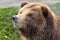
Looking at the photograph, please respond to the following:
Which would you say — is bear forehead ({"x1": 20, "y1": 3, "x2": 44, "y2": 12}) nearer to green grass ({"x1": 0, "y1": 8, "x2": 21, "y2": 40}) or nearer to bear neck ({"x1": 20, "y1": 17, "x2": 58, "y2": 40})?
bear neck ({"x1": 20, "y1": 17, "x2": 58, "y2": 40})

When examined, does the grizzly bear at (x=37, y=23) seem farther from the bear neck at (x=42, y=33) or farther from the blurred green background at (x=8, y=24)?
the blurred green background at (x=8, y=24)

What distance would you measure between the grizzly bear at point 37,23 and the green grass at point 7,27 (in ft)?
7.62

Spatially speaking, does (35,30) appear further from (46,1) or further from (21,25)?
(46,1)

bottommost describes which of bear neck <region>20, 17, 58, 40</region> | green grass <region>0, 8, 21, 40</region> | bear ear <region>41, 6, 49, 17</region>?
green grass <region>0, 8, 21, 40</region>

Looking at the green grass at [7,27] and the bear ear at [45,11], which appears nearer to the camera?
the bear ear at [45,11]

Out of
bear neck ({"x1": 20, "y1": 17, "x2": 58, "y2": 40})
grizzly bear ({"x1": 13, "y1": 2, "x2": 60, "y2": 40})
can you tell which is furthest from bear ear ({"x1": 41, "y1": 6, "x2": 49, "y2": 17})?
bear neck ({"x1": 20, "y1": 17, "x2": 58, "y2": 40})

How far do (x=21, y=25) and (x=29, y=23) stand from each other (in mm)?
190

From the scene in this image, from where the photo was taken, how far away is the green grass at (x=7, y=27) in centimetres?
843

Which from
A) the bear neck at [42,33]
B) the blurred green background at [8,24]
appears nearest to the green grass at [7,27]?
the blurred green background at [8,24]

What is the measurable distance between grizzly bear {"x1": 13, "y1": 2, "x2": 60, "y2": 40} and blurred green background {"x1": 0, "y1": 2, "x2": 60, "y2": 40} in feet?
7.38

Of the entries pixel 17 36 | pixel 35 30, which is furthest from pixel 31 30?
pixel 17 36

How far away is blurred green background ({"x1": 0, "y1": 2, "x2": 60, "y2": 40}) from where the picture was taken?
27.7 feet

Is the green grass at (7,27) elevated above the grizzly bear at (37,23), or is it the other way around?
the grizzly bear at (37,23)

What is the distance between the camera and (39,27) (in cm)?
592
